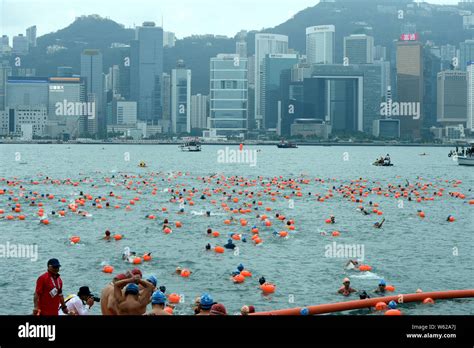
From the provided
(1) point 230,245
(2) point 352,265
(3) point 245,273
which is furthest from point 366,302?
(1) point 230,245

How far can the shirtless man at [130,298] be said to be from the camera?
14891mm

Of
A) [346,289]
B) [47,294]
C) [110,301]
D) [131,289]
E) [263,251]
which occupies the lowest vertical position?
[263,251]

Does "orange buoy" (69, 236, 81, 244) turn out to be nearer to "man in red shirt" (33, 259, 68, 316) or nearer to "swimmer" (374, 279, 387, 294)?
"swimmer" (374, 279, 387, 294)

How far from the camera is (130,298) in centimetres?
1494

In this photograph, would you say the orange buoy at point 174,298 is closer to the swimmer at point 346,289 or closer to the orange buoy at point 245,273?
the orange buoy at point 245,273

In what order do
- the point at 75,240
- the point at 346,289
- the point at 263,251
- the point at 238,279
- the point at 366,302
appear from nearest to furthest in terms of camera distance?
the point at 366,302, the point at 346,289, the point at 238,279, the point at 263,251, the point at 75,240

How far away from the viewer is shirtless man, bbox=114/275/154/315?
1489cm

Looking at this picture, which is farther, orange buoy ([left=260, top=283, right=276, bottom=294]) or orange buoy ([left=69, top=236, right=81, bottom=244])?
orange buoy ([left=69, top=236, right=81, bottom=244])

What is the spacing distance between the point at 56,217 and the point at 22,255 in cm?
1807

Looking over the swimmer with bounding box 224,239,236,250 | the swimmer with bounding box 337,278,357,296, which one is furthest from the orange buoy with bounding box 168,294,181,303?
the swimmer with bounding box 224,239,236,250

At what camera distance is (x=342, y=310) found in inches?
1088

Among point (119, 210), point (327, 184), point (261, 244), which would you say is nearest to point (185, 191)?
point (119, 210)

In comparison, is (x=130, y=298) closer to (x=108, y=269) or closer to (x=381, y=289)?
(x=381, y=289)

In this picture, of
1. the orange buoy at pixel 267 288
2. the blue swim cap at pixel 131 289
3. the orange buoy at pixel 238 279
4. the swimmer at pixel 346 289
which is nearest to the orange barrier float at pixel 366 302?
the swimmer at pixel 346 289
